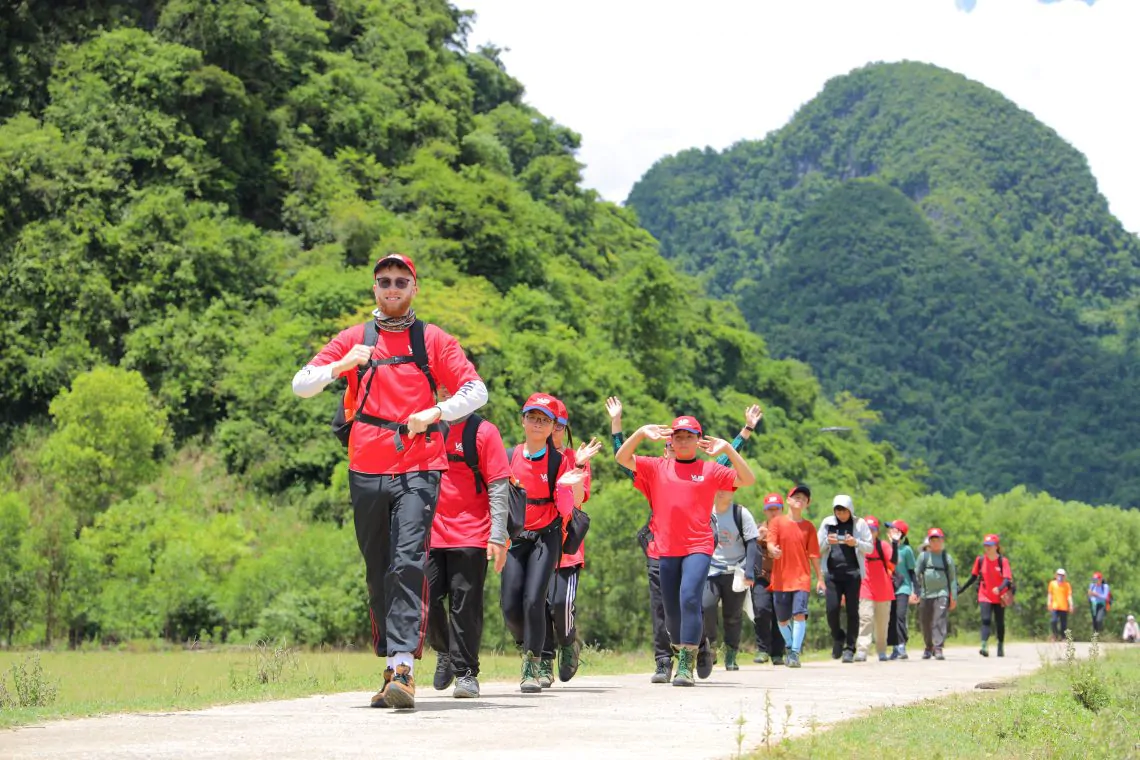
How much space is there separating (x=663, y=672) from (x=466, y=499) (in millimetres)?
3254

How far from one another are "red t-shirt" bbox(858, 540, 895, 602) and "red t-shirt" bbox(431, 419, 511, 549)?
10.4 m

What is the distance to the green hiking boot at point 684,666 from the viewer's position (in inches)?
474

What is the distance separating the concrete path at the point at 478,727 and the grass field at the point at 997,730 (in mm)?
304

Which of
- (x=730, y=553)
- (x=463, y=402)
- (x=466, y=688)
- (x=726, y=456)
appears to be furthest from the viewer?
(x=730, y=553)

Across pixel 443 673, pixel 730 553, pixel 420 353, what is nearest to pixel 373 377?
pixel 420 353

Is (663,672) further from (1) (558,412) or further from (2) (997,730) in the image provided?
(2) (997,730)

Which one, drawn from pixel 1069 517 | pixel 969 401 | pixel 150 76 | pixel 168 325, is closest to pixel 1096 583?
pixel 1069 517

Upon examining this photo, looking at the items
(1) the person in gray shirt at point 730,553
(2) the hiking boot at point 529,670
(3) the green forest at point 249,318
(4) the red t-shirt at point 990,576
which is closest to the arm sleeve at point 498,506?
(2) the hiking boot at point 529,670

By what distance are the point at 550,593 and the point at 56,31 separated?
163ft

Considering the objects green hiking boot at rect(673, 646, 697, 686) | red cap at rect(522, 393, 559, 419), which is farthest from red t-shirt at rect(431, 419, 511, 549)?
green hiking boot at rect(673, 646, 697, 686)

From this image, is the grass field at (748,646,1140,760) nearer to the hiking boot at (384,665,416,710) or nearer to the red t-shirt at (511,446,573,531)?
the hiking boot at (384,665,416,710)

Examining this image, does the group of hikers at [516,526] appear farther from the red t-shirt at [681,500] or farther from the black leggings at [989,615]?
the black leggings at [989,615]

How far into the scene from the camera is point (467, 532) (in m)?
9.96

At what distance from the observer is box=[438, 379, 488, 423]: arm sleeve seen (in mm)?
8617
